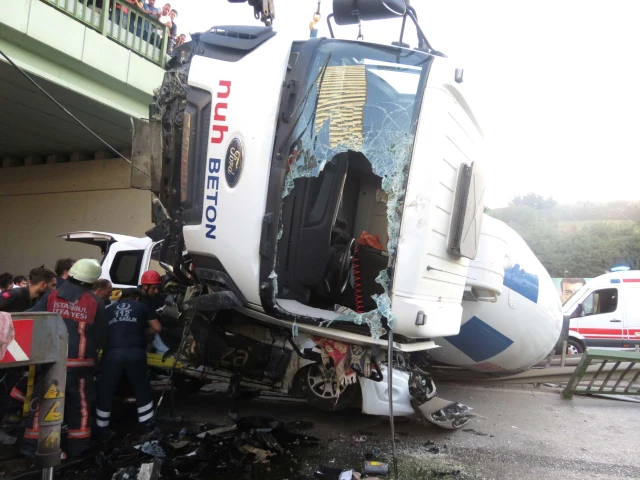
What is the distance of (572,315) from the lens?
11.2 m

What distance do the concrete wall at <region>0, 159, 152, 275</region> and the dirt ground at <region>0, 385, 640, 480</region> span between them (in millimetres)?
7286

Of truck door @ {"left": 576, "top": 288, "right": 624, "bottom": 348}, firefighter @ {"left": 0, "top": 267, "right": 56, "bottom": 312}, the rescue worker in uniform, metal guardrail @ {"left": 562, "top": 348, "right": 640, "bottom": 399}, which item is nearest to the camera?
firefighter @ {"left": 0, "top": 267, "right": 56, "bottom": 312}

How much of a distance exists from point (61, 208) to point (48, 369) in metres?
12.4

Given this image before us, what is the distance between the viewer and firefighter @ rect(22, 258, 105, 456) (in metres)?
4.17

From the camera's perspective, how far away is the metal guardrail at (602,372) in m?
6.22

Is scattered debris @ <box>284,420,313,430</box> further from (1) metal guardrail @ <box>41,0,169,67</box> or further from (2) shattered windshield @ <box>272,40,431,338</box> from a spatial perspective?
(1) metal guardrail @ <box>41,0,169,67</box>

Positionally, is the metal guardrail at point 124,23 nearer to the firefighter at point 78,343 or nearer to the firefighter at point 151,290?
the firefighter at point 151,290

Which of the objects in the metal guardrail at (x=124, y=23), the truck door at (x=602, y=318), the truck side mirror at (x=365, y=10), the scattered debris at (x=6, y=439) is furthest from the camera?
the truck door at (x=602, y=318)

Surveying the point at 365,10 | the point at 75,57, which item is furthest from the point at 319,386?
the point at 75,57

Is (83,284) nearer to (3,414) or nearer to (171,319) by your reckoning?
(171,319)

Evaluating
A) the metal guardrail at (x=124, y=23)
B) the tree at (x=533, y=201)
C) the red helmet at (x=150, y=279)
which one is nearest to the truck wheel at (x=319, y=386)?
the red helmet at (x=150, y=279)

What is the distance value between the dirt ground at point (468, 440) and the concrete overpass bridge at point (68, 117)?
601 cm

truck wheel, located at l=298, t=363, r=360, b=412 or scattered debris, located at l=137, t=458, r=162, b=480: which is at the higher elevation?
truck wheel, located at l=298, t=363, r=360, b=412

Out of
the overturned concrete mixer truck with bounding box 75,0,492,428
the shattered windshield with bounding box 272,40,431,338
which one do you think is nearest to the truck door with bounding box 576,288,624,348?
the overturned concrete mixer truck with bounding box 75,0,492,428
